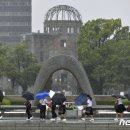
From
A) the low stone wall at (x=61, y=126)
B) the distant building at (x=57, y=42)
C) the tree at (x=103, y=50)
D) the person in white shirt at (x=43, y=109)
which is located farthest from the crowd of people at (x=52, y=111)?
the distant building at (x=57, y=42)

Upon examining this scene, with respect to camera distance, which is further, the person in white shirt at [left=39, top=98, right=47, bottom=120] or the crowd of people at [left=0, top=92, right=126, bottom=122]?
the person in white shirt at [left=39, top=98, right=47, bottom=120]

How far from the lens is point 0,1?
154 metres

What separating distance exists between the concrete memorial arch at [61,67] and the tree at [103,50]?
31864mm

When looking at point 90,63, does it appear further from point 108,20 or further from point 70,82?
point 70,82

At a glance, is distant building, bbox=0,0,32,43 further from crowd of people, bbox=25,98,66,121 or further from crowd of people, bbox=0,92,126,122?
crowd of people, bbox=0,92,126,122

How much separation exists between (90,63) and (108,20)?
7.07 metres

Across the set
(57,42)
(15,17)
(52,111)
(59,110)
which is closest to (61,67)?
(59,110)

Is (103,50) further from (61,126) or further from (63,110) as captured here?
(61,126)

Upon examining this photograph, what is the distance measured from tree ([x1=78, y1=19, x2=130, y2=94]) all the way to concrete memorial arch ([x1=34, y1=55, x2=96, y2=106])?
31.9 meters

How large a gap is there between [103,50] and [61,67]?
112ft

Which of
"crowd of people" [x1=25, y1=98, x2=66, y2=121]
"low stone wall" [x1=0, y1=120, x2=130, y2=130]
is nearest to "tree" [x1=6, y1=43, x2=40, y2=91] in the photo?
"crowd of people" [x1=25, y1=98, x2=66, y2=121]

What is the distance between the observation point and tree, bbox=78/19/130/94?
8644 cm

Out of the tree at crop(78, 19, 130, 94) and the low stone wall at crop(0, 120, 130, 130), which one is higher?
the tree at crop(78, 19, 130, 94)

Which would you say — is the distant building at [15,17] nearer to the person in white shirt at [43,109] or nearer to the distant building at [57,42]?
the distant building at [57,42]
